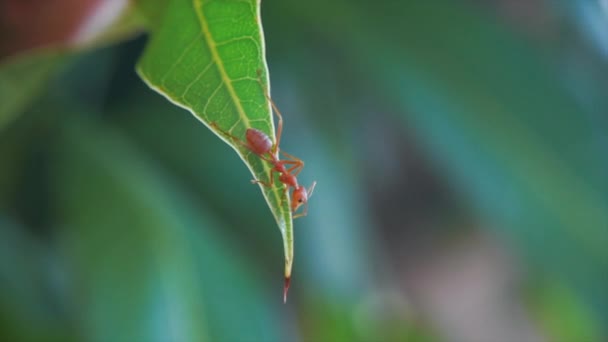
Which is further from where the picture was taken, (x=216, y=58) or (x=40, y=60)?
(x=40, y=60)

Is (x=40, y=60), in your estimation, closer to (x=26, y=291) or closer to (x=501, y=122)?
(x=26, y=291)

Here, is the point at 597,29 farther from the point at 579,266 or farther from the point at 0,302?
the point at 0,302

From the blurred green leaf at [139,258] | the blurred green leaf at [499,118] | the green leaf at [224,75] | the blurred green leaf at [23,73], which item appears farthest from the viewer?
the blurred green leaf at [499,118]

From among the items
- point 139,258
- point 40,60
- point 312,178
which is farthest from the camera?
point 312,178

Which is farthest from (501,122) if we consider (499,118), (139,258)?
(139,258)

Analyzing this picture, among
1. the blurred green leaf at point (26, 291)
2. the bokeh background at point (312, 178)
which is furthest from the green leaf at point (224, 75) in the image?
the blurred green leaf at point (26, 291)

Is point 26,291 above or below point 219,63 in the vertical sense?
below

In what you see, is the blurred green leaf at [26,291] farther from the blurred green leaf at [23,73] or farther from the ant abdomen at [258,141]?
the ant abdomen at [258,141]
